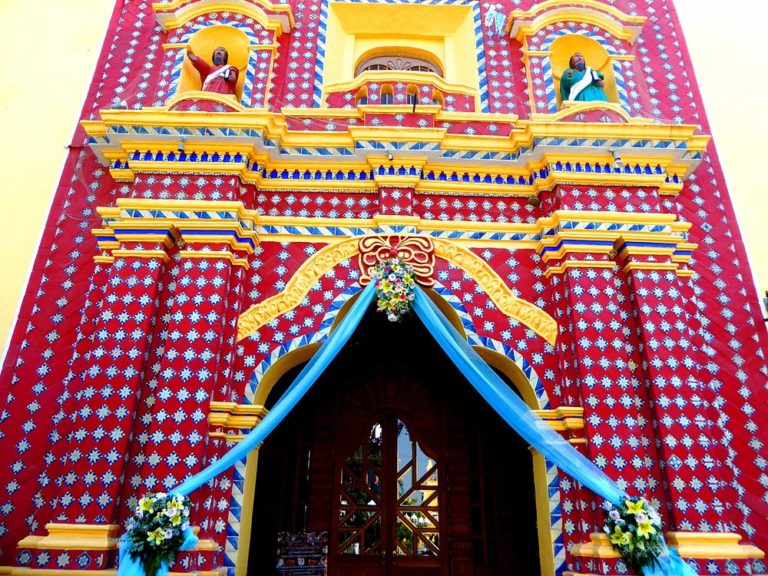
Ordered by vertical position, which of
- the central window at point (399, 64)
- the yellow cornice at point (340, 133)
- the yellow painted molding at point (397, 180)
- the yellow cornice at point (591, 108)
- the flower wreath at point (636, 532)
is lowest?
the flower wreath at point (636, 532)

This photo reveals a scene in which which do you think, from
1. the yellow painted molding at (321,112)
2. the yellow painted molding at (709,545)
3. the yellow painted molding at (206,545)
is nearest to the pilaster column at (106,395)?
the yellow painted molding at (206,545)

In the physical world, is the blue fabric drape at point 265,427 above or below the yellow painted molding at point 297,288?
Result: below

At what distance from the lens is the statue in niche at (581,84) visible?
6.99 m

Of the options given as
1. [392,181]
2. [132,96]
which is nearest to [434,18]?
[392,181]

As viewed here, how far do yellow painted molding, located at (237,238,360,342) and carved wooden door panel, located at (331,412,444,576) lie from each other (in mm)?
2001

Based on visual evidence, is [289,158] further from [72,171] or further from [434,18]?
[434,18]

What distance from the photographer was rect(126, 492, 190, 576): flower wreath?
4438 mm

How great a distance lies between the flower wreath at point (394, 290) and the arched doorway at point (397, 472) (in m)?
1.17

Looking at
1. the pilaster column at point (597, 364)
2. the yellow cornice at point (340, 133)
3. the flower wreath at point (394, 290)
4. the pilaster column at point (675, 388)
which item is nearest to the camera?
the pilaster column at point (675, 388)

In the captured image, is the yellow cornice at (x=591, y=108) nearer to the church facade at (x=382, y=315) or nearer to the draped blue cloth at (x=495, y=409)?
the church facade at (x=382, y=315)

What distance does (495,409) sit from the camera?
502 centimetres

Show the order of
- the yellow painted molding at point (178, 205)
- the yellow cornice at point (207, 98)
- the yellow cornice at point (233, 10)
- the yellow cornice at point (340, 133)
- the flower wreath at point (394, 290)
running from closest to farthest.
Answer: the flower wreath at point (394, 290) → the yellow painted molding at point (178, 205) → the yellow cornice at point (340, 133) → the yellow cornice at point (207, 98) → the yellow cornice at point (233, 10)

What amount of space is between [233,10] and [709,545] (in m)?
8.12

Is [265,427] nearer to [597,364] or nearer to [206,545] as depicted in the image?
[206,545]
